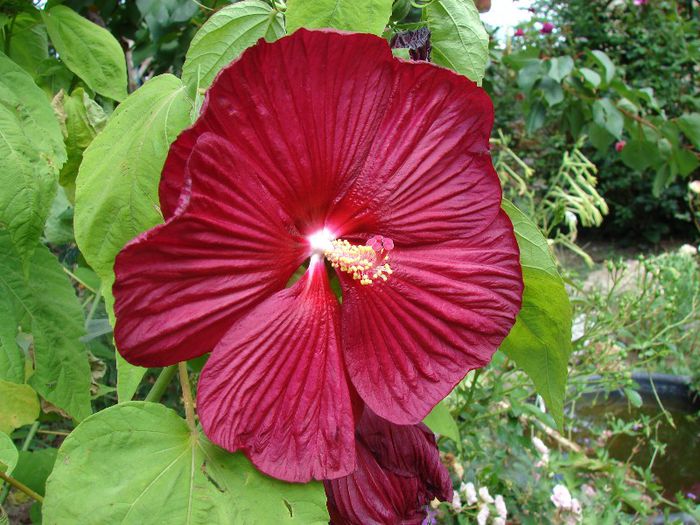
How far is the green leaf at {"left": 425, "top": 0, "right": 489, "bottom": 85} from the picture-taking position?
50cm

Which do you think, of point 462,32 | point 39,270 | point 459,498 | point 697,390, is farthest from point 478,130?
point 697,390

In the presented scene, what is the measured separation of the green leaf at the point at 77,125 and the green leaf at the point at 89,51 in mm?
103

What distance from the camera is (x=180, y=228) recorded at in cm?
Result: 37

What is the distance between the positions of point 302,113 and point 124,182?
131mm

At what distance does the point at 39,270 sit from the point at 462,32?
14.6 inches

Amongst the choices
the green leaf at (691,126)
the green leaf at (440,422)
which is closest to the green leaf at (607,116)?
the green leaf at (691,126)

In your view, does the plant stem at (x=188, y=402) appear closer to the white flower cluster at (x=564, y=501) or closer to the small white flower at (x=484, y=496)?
the small white flower at (x=484, y=496)

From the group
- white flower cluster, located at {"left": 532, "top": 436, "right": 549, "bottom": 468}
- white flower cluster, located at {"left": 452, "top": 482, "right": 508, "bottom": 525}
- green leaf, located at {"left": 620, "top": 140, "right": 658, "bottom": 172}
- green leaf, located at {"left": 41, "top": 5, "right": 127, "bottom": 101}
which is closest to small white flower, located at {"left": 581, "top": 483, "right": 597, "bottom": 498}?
white flower cluster, located at {"left": 532, "top": 436, "right": 549, "bottom": 468}

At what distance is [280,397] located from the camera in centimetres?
41

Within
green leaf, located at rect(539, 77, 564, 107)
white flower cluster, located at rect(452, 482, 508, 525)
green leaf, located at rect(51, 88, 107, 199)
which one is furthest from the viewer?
green leaf, located at rect(539, 77, 564, 107)

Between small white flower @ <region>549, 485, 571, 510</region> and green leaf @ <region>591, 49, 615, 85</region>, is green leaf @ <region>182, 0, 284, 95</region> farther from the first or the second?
green leaf @ <region>591, 49, 615, 85</region>

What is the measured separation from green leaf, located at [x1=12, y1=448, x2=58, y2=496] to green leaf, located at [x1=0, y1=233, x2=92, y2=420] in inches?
7.9

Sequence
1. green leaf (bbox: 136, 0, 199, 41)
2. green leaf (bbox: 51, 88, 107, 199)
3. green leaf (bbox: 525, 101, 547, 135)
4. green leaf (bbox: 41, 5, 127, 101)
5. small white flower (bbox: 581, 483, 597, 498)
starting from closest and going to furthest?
green leaf (bbox: 51, 88, 107, 199) < green leaf (bbox: 41, 5, 127, 101) < green leaf (bbox: 136, 0, 199, 41) < small white flower (bbox: 581, 483, 597, 498) < green leaf (bbox: 525, 101, 547, 135)

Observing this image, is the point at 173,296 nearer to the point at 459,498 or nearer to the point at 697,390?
the point at 459,498
